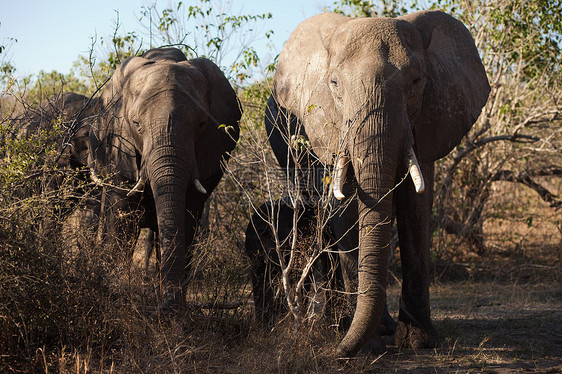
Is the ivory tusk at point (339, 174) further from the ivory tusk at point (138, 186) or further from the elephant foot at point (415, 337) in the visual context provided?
the ivory tusk at point (138, 186)

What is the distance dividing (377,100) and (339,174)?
582 mm

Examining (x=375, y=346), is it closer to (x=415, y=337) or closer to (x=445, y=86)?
(x=415, y=337)

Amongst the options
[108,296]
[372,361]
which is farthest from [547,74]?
[108,296]

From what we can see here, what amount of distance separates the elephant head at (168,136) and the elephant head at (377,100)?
2.74 ft

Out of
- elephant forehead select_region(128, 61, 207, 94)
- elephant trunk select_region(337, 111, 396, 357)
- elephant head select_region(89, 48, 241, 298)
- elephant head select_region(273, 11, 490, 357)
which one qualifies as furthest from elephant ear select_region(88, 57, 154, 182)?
elephant trunk select_region(337, 111, 396, 357)

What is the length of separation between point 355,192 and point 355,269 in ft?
2.59

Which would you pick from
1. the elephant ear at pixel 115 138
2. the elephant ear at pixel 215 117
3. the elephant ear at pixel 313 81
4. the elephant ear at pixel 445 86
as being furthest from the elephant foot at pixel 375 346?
the elephant ear at pixel 115 138

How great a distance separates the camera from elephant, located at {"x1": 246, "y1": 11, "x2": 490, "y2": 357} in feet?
16.4

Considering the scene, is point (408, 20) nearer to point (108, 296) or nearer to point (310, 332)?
point (310, 332)

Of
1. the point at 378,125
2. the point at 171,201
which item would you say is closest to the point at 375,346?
the point at 378,125

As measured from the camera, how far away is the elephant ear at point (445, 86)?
5.93 metres

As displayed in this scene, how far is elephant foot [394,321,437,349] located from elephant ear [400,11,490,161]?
1.45 metres

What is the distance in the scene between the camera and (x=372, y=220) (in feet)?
16.4

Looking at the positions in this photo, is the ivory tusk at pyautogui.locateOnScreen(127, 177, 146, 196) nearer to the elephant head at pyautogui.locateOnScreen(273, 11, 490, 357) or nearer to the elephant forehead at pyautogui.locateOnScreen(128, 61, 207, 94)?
the elephant forehead at pyautogui.locateOnScreen(128, 61, 207, 94)
